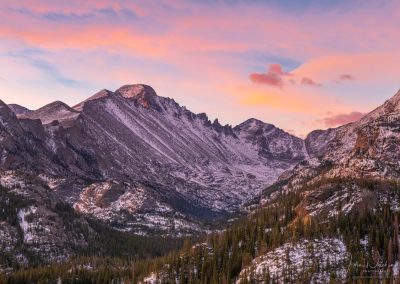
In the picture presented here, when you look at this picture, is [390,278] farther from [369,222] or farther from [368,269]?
[369,222]

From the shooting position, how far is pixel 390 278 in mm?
163875

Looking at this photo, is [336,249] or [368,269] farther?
[336,249]

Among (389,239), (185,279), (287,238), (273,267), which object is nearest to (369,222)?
(389,239)

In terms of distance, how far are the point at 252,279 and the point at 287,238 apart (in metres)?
27.9

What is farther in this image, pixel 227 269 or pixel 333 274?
pixel 227 269

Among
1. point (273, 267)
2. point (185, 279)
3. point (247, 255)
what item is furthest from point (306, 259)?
point (185, 279)

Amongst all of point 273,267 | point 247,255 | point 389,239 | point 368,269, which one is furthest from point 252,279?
point 389,239

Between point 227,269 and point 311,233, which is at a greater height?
point 311,233

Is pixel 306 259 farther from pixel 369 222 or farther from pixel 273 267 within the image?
pixel 369 222

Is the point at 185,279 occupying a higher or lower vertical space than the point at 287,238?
lower

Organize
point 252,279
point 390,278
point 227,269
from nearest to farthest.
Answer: point 390,278 < point 252,279 < point 227,269

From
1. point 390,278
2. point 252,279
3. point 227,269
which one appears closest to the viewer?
point 390,278

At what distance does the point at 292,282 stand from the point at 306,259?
1229cm

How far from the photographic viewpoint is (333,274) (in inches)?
6708
